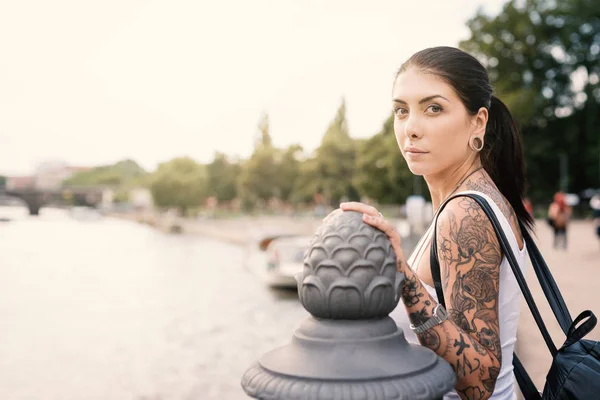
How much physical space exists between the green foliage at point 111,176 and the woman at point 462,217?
14131cm

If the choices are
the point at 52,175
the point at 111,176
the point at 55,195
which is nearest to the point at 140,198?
the point at 55,195

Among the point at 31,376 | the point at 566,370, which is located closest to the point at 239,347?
the point at 31,376

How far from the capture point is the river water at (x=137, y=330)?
11195mm

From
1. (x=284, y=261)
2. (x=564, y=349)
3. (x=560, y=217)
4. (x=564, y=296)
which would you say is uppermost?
(x=564, y=349)

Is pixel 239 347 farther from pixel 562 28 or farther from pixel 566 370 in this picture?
pixel 562 28

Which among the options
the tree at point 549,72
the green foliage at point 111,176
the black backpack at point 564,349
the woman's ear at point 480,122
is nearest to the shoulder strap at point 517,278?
the black backpack at point 564,349

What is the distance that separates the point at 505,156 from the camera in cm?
208

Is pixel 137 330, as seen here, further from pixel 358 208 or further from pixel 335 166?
pixel 335 166

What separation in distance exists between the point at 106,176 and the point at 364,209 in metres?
165

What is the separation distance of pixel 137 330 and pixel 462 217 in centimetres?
1507

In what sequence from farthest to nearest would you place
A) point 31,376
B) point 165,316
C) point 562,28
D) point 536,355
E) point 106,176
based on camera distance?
point 106,176 < point 562,28 < point 165,316 < point 31,376 < point 536,355

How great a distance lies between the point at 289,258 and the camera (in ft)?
60.0

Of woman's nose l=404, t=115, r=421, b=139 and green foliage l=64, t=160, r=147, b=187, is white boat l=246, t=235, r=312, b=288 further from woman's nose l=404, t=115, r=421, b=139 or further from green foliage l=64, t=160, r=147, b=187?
green foliage l=64, t=160, r=147, b=187

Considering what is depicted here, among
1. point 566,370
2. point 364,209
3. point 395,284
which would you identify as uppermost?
point 364,209
